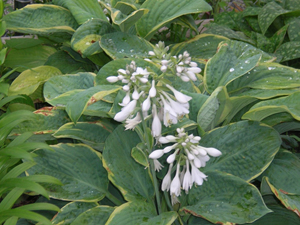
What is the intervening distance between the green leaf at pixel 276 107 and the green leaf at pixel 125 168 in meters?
0.47

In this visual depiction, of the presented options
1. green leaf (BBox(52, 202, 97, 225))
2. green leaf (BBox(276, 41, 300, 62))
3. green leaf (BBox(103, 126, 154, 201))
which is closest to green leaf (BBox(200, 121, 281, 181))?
green leaf (BBox(103, 126, 154, 201))

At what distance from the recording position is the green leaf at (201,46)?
208 centimetres

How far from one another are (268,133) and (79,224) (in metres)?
0.80

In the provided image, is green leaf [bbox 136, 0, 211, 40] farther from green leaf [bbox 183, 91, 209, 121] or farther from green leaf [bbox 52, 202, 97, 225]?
green leaf [bbox 52, 202, 97, 225]

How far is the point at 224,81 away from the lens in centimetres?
160

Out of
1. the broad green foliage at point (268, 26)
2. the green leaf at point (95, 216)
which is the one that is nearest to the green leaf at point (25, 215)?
the green leaf at point (95, 216)

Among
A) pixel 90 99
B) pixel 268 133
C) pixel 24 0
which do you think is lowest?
pixel 24 0

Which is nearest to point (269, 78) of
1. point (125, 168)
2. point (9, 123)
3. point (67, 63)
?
point (125, 168)

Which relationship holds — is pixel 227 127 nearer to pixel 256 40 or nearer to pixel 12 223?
pixel 12 223

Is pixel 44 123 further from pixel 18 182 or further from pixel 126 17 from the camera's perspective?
pixel 126 17

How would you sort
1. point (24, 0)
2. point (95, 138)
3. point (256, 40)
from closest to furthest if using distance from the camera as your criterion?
point (95, 138)
point (256, 40)
point (24, 0)

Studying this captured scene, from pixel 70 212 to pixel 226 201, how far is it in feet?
1.96

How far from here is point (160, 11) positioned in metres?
2.02

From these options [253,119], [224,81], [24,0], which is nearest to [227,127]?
[253,119]
